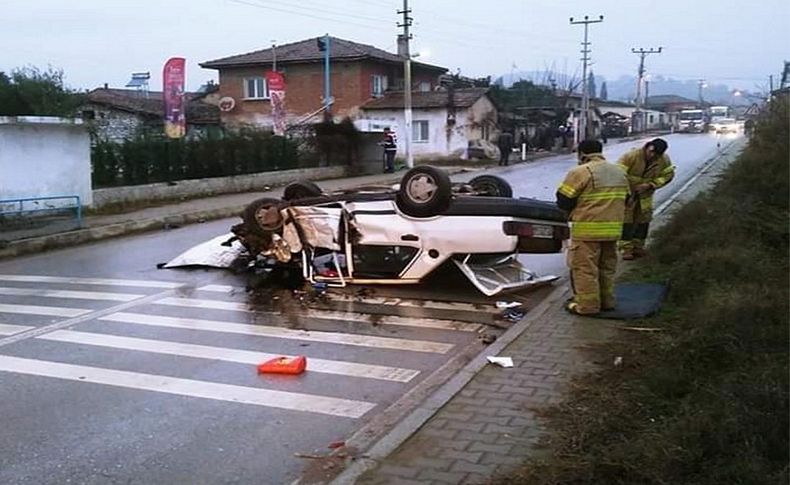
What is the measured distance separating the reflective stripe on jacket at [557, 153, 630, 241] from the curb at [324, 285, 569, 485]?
103cm

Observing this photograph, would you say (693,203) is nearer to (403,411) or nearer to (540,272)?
(540,272)

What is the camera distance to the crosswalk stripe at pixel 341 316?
315 inches

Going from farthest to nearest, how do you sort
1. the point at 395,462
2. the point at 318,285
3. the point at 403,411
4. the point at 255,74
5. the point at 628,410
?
the point at 255,74 → the point at 318,285 → the point at 403,411 → the point at 628,410 → the point at 395,462

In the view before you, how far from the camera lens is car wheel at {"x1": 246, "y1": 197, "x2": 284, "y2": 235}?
32.6 ft

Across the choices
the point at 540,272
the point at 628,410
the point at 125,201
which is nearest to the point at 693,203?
the point at 540,272

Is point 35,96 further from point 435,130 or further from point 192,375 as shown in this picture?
point 435,130

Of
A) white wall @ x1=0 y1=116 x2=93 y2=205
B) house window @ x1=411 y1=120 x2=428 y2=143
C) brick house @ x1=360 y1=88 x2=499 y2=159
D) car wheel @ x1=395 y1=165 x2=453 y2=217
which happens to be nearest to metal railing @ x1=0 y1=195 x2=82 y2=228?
white wall @ x1=0 y1=116 x2=93 y2=205

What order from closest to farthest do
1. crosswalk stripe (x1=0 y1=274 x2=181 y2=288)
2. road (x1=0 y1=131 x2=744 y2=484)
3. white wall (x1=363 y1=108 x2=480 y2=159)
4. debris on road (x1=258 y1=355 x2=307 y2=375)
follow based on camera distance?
road (x1=0 y1=131 x2=744 y2=484), debris on road (x1=258 y1=355 x2=307 y2=375), crosswalk stripe (x1=0 y1=274 x2=181 y2=288), white wall (x1=363 y1=108 x2=480 y2=159)

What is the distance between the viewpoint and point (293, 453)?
4828 mm

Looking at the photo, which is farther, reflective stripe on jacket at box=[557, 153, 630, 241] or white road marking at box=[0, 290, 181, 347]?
white road marking at box=[0, 290, 181, 347]

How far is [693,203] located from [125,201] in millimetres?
14104

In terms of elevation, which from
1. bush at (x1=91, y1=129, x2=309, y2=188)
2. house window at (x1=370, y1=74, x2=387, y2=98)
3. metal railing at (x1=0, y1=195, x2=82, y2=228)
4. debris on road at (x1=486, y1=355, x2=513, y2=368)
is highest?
house window at (x1=370, y1=74, x2=387, y2=98)

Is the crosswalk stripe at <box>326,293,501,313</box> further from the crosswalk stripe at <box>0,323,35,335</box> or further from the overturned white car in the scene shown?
the crosswalk stripe at <box>0,323,35,335</box>

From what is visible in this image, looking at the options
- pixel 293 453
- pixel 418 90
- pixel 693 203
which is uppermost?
pixel 418 90
